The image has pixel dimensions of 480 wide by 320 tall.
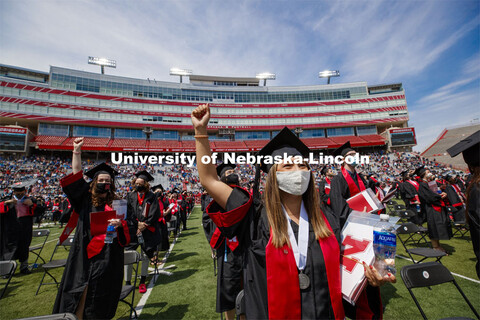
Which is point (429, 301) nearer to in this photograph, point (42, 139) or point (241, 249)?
point (241, 249)

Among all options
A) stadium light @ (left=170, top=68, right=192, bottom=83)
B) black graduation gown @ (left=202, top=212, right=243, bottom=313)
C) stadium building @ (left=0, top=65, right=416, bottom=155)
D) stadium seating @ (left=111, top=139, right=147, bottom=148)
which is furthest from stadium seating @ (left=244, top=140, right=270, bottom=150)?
black graduation gown @ (left=202, top=212, right=243, bottom=313)

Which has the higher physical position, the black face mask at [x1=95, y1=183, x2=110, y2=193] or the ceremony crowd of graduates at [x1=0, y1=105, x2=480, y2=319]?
the black face mask at [x1=95, y1=183, x2=110, y2=193]

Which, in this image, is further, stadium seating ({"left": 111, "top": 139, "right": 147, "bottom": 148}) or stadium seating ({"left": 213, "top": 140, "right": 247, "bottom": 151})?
stadium seating ({"left": 213, "top": 140, "right": 247, "bottom": 151})

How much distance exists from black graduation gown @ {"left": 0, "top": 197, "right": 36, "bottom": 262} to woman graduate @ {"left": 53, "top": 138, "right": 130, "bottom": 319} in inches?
203

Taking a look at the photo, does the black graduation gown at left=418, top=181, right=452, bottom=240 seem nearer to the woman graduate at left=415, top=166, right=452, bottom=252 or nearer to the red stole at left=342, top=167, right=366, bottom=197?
the woman graduate at left=415, top=166, right=452, bottom=252

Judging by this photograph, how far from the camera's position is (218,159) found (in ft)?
152

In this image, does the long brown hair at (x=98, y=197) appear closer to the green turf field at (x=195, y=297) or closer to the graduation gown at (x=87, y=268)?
the graduation gown at (x=87, y=268)

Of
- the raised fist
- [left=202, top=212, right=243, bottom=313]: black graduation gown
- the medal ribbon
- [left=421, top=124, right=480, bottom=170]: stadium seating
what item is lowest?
[left=202, top=212, right=243, bottom=313]: black graduation gown

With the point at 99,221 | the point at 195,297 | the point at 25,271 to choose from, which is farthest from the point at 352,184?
the point at 25,271

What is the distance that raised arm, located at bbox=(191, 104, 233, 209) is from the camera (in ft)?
5.01

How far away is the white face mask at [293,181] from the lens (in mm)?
1719

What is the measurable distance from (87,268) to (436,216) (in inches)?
350

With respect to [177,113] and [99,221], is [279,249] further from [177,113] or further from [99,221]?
[177,113]

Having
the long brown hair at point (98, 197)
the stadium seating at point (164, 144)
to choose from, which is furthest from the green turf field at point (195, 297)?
the stadium seating at point (164, 144)
